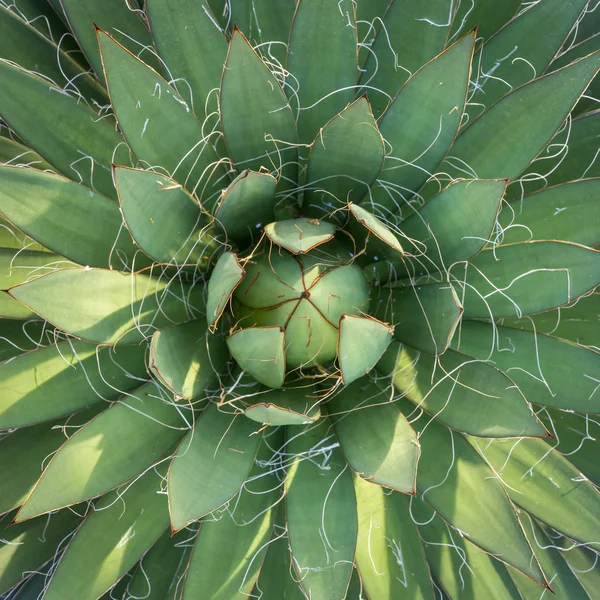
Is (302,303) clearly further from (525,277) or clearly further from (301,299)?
(525,277)

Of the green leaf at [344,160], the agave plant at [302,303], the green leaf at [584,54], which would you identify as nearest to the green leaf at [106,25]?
the agave plant at [302,303]

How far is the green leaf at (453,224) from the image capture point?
0.88m

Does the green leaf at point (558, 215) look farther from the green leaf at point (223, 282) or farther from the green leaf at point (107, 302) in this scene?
the green leaf at point (107, 302)

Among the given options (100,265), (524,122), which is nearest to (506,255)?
(524,122)

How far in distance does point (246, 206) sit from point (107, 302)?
280 millimetres

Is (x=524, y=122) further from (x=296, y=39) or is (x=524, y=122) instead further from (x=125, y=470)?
(x=125, y=470)

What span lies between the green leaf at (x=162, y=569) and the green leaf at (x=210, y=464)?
0.29 metres

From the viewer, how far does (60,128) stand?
1.06 metres

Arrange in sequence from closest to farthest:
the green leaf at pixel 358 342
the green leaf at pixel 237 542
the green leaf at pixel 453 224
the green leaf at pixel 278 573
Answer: the green leaf at pixel 358 342, the green leaf at pixel 453 224, the green leaf at pixel 237 542, the green leaf at pixel 278 573

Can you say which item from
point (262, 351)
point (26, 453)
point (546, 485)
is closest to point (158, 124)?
point (262, 351)

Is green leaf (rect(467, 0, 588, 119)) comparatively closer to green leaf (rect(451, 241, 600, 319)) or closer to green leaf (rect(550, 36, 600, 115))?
green leaf (rect(550, 36, 600, 115))

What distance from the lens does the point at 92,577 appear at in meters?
1.01

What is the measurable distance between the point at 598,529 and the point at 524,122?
2.30 ft

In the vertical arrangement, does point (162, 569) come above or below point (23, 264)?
below
